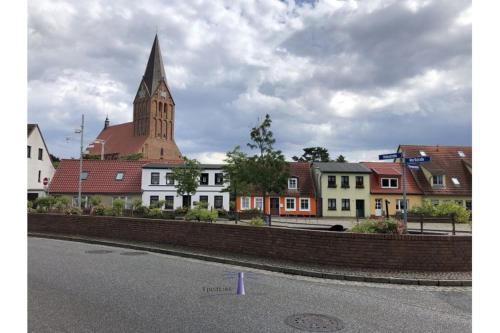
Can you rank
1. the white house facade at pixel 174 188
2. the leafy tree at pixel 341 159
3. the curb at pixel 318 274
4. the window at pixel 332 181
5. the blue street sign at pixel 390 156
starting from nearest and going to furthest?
the curb at pixel 318 274 → the blue street sign at pixel 390 156 → the window at pixel 332 181 → the white house facade at pixel 174 188 → the leafy tree at pixel 341 159

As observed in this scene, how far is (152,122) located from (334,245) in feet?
281

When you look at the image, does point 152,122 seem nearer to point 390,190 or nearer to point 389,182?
point 389,182

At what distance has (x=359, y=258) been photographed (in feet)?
34.7

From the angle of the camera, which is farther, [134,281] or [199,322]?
[134,281]

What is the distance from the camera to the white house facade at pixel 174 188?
49469mm

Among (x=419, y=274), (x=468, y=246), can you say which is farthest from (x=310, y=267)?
(x=468, y=246)

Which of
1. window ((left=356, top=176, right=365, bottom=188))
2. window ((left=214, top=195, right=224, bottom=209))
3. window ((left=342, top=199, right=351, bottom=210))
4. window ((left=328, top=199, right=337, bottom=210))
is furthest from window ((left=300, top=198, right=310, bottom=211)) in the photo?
window ((left=214, top=195, right=224, bottom=209))

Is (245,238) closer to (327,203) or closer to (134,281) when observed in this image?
(134,281)

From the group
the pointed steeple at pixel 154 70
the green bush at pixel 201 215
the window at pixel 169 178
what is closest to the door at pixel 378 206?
the window at pixel 169 178

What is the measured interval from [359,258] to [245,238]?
13.5ft

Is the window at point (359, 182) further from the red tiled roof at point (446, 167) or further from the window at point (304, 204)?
the window at point (304, 204)

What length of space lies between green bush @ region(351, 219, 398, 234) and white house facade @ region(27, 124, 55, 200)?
49.0m

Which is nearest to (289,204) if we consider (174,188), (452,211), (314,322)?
(174,188)

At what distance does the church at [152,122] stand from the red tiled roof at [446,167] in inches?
2222
